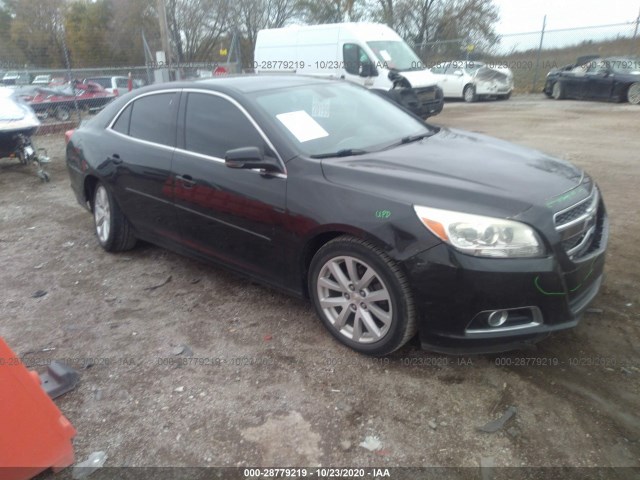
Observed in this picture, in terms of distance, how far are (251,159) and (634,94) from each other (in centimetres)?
1576

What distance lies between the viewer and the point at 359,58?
12.1 meters

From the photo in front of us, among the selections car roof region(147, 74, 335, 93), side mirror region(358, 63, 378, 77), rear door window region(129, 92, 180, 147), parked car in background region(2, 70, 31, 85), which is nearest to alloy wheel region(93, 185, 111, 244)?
rear door window region(129, 92, 180, 147)

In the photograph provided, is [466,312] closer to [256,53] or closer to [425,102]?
[425,102]

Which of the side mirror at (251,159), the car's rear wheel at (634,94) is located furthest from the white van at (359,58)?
the side mirror at (251,159)

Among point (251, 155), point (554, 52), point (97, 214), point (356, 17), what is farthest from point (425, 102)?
point (356, 17)

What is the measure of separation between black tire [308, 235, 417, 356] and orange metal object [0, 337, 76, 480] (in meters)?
1.55

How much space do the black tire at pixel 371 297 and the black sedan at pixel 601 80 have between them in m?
15.6

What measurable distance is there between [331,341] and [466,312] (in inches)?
39.0

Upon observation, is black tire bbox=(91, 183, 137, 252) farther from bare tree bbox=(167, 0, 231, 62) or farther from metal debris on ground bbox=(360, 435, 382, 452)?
bare tree bbox=(167, 0, 231, 62)

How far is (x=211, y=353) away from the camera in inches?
129

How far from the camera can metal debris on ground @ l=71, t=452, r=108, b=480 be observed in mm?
2400

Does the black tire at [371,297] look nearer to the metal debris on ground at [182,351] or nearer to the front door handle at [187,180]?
the metal debris on ground at [182,351]

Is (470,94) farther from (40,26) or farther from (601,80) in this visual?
(40,26)

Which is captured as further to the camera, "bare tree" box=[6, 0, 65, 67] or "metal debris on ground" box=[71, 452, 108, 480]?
"bare tree" box=[6, 0, 65, 67]
